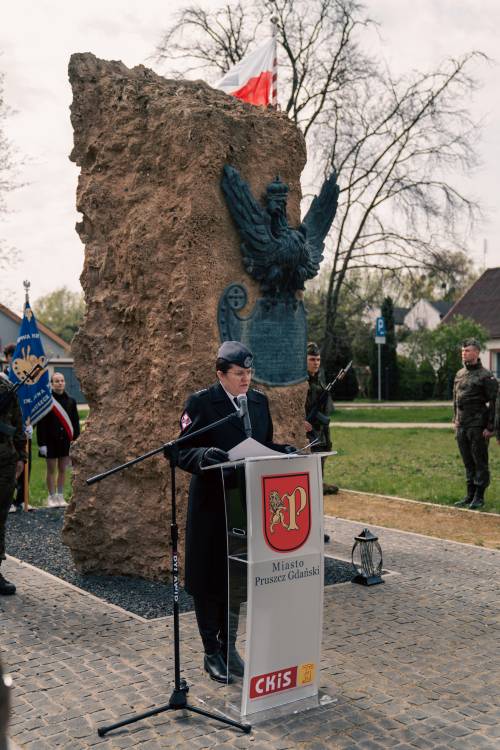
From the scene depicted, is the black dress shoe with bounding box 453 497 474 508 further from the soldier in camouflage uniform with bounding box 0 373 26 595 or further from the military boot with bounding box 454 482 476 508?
the soldier in camouflage uniform with bounding box 0 373 26 595

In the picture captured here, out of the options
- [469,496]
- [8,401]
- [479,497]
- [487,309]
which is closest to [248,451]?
[8,401]

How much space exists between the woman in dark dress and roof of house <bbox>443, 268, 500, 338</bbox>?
38276mm

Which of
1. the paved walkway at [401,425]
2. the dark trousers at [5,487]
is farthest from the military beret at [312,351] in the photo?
the paved walkway at [401,425]

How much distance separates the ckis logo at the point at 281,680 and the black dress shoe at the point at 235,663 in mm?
194

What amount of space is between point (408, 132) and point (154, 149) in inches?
798

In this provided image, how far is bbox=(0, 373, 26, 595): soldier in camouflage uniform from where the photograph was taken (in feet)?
21.0

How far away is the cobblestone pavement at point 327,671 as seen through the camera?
390 cm

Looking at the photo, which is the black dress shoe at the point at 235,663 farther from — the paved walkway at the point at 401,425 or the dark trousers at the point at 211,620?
the paved walkway at the point at 401,425

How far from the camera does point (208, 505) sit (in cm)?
Answer: 455

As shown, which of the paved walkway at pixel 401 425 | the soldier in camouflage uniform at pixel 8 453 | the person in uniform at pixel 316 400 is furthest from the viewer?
the paved walkway at pixel 401 425

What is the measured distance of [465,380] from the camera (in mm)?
10633

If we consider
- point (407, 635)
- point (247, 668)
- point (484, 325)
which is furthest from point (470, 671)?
point (484, 325)

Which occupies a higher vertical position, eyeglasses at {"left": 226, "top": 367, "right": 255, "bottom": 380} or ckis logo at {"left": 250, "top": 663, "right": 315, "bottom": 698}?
eyeglasses at {"left": 226, "top": 367, "right": 255, "bottom": 380}

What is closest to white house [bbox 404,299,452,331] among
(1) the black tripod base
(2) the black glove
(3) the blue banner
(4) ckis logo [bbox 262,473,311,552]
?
(3) the blue banner
